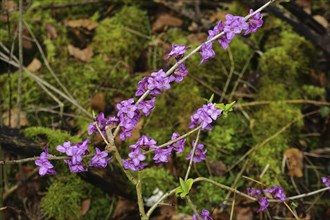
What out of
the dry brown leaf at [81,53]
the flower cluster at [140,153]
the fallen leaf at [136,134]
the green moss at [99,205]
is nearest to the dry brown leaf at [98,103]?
the fallen leaf at [136,134]

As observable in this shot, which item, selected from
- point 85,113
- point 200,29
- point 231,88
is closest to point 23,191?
point 85,113

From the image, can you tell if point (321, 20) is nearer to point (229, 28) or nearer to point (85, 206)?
point (229, 28)

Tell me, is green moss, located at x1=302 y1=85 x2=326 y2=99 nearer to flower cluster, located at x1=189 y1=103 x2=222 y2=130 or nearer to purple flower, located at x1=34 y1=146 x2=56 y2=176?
flower cluster, located at x1=189 y1=103 x2=222 y2=130

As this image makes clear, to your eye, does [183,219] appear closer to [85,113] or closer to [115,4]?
[85,113]

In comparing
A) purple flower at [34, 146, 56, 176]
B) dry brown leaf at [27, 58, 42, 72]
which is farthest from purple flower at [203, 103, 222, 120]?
dry brown leaf at [27, 58, 42, 72]

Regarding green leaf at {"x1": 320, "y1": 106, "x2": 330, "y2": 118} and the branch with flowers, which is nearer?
the branch with flowers

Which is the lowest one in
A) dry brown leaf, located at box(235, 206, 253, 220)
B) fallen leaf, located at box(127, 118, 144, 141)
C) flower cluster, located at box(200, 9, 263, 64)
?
dry brown leaf, located at box(235, 206, 253, 220)

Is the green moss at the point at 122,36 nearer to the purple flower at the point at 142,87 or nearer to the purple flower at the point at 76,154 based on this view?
the purple flower at the point at 142,87
